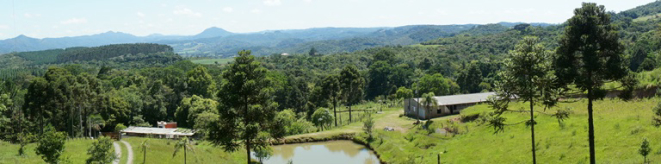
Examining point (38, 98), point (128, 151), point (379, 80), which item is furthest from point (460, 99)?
point (379, 80)

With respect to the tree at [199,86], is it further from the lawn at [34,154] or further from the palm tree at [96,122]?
the lawn at [34,154]

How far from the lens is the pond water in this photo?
41094mm

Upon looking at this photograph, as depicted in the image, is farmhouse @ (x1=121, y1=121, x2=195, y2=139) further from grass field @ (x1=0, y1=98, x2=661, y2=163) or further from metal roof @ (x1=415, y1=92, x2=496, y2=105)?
metal roof @ (x1=415, y1=92, x2=496, y2=105)

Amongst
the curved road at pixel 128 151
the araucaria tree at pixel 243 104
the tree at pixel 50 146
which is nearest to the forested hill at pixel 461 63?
the araucaria tree at pixel 243 104

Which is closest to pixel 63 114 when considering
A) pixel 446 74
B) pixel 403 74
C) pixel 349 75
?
pixel 349 75

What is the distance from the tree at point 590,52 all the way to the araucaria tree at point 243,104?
12992mm

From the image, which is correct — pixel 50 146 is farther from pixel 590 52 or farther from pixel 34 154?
pixel 590 52

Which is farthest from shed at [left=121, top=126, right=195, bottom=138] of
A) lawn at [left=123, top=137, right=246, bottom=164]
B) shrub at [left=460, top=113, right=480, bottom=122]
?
shrub at [left=460, top=113, right=480, bottom=122]

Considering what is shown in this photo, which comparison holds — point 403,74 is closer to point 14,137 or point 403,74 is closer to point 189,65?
point 189,65

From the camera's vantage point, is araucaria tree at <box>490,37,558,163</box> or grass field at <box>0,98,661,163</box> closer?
araucaria tree at <box>490,37,558,163</box>

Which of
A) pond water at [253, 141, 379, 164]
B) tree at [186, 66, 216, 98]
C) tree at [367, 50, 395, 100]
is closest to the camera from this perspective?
pond water at [253, 141, 379, 164]

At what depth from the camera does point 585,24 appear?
1812cm

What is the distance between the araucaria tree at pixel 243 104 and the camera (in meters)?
22.4

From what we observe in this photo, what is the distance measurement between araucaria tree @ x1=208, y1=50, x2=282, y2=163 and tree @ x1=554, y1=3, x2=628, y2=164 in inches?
511
